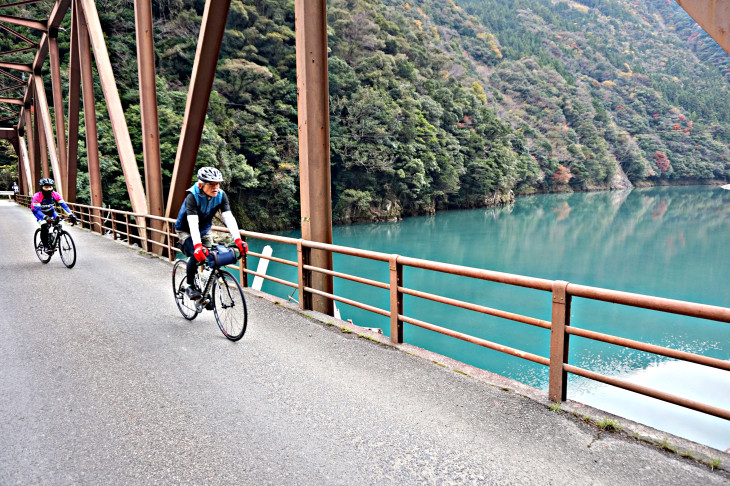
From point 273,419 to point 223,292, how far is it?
1764 mm

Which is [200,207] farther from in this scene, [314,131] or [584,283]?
[584,283]

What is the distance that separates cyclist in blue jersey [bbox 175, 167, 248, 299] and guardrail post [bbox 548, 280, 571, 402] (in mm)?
2573

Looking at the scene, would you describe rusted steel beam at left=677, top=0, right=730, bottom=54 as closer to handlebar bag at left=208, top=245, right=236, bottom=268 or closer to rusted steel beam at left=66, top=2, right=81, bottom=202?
handlebar bag at left=208, top=245, right=236, bottom=268

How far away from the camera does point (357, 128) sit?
36656 millimetres

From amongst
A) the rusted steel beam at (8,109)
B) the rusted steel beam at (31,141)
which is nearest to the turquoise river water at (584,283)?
the rusted steel beam at (31,141)

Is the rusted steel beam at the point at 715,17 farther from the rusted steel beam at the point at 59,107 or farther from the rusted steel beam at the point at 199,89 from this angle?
the rusted steel beam at the point at 59,107

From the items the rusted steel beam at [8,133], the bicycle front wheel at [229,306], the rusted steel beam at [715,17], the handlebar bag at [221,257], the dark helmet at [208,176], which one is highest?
the rusted steel beam at [8,133]

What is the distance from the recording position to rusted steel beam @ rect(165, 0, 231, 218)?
252 inches

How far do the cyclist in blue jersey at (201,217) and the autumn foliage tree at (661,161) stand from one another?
4109 inches

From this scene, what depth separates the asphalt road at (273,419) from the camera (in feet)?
7.70

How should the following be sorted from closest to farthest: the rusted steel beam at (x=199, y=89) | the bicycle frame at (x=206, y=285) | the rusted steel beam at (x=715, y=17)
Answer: the rusted steel beam at (x=715, y=17), the bicycle frame at (x=206, y=285), the rusted steel beam at (x=199, y=89)

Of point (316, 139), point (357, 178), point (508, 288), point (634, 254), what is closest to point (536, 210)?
point (634, 254)

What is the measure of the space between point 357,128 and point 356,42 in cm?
1203

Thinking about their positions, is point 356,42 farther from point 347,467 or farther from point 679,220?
point 347,467
